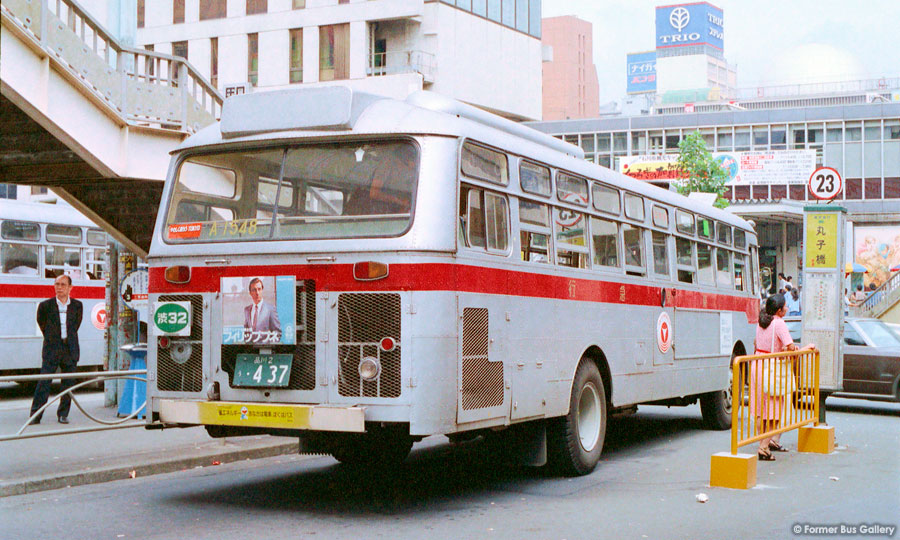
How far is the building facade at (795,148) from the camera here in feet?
178

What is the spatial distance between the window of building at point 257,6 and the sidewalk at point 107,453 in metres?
39.0

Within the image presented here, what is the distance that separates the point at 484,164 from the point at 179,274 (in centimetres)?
267

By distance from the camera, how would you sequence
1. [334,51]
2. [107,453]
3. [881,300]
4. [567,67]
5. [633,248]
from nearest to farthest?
[107,453] → [633,248] → [881,300] → [334,51] → [567,67]

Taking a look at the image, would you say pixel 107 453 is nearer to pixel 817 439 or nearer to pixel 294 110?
pixel 294 110

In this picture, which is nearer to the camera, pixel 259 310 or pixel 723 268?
pixel 259 310

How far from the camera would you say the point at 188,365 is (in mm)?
8641

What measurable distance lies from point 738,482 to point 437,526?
312 cm

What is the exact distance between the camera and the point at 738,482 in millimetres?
9430

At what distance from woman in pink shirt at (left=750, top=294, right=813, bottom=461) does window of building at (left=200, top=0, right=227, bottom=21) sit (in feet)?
142

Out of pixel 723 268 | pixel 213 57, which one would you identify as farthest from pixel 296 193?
pixel 213 57

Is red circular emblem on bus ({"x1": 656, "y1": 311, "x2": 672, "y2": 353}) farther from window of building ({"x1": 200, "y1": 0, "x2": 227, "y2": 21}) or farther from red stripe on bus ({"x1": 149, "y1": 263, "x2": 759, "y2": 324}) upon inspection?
window of building ({"x1": 200, "y1": 0, "x2": 227, "y2": 21})

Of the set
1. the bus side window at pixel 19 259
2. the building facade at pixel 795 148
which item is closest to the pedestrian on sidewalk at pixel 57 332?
the bus side window at pixel 19 259

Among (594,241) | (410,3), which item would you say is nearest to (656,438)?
(594,241)

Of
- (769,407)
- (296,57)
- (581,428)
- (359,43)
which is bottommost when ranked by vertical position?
(581,428)
